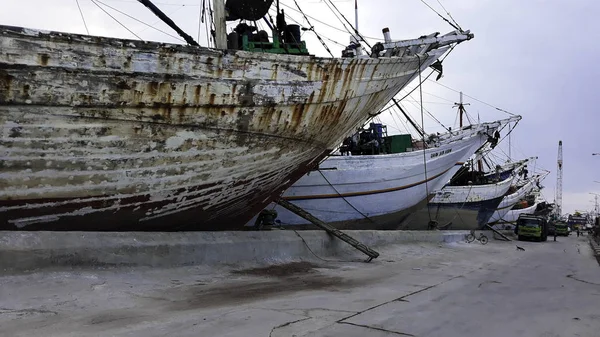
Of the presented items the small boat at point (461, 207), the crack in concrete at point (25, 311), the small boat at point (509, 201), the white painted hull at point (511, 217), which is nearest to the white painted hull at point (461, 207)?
the small boat at point (461, 207)

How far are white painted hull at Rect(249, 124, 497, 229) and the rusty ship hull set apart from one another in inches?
182

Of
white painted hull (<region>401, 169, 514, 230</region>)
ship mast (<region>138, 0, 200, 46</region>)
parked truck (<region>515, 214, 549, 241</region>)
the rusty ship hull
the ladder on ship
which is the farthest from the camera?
parked truck (<region>515, 214, 549, 241</region>)

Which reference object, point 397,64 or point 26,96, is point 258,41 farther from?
point 26,96

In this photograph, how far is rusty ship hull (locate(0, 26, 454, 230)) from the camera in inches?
175

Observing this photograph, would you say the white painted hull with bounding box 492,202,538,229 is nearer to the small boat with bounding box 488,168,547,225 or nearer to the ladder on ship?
the small boat with bounding box 488,168,547,225

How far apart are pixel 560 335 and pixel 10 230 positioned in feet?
18.1

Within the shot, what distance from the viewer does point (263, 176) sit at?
23.0ft

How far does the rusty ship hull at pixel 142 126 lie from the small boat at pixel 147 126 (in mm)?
13

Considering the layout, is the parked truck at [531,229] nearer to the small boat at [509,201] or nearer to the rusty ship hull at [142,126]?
the small boat at [509,201]

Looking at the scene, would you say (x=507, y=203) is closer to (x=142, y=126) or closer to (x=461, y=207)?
(x=461, y=207)

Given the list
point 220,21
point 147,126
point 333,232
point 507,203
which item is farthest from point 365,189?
point 507,203

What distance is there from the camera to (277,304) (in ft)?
13.8

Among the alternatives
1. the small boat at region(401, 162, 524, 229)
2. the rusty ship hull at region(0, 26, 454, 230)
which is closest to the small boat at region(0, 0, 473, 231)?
the rusty ship hull at region(0, 26, 454, 230)

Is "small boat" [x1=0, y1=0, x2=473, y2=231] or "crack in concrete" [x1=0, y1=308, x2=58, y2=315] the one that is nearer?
"crack in concrete" [x1=0, y1=308, x2=58, y2=315]
